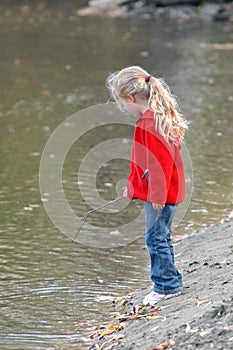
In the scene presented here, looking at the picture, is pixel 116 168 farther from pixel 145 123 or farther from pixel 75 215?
pixel 145 123

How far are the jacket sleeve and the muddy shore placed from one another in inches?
25.4

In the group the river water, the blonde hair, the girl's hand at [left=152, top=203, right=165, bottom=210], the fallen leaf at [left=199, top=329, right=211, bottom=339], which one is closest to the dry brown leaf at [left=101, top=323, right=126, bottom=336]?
the river water

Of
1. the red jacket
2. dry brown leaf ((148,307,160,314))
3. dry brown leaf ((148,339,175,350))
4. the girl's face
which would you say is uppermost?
the girl's face

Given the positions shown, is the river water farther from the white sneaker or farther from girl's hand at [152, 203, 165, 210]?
girl's hand at [152, 203, 165, 210]

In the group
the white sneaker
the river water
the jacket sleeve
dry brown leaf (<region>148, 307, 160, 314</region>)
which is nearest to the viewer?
the jacket sleeve

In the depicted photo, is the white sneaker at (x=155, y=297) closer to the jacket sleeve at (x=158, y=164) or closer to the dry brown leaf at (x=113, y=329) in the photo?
the dry brown leaf at (x=113, y=329)

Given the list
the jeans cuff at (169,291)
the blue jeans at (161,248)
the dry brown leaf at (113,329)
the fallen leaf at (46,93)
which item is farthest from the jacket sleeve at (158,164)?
the fallen leaf at (46,93)

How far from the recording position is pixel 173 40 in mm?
20016

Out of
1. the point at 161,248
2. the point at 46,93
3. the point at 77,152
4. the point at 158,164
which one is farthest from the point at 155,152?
the point at 46,93

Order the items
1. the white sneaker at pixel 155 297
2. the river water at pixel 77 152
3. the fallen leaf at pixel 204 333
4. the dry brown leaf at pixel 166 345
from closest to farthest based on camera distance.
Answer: the fallen leaf at pixel 204 333 → the dry brown leaf at pixel 166 345 → the white sneaker at pixel 155 297 → the river water at pixel 77 152

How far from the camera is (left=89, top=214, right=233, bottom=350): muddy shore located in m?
3.94

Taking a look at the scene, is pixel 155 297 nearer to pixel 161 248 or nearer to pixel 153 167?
pixel 161 248

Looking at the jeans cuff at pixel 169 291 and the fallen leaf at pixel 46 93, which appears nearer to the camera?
the jeans cuff at pixel 169 291

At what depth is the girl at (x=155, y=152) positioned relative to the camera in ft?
15.7
